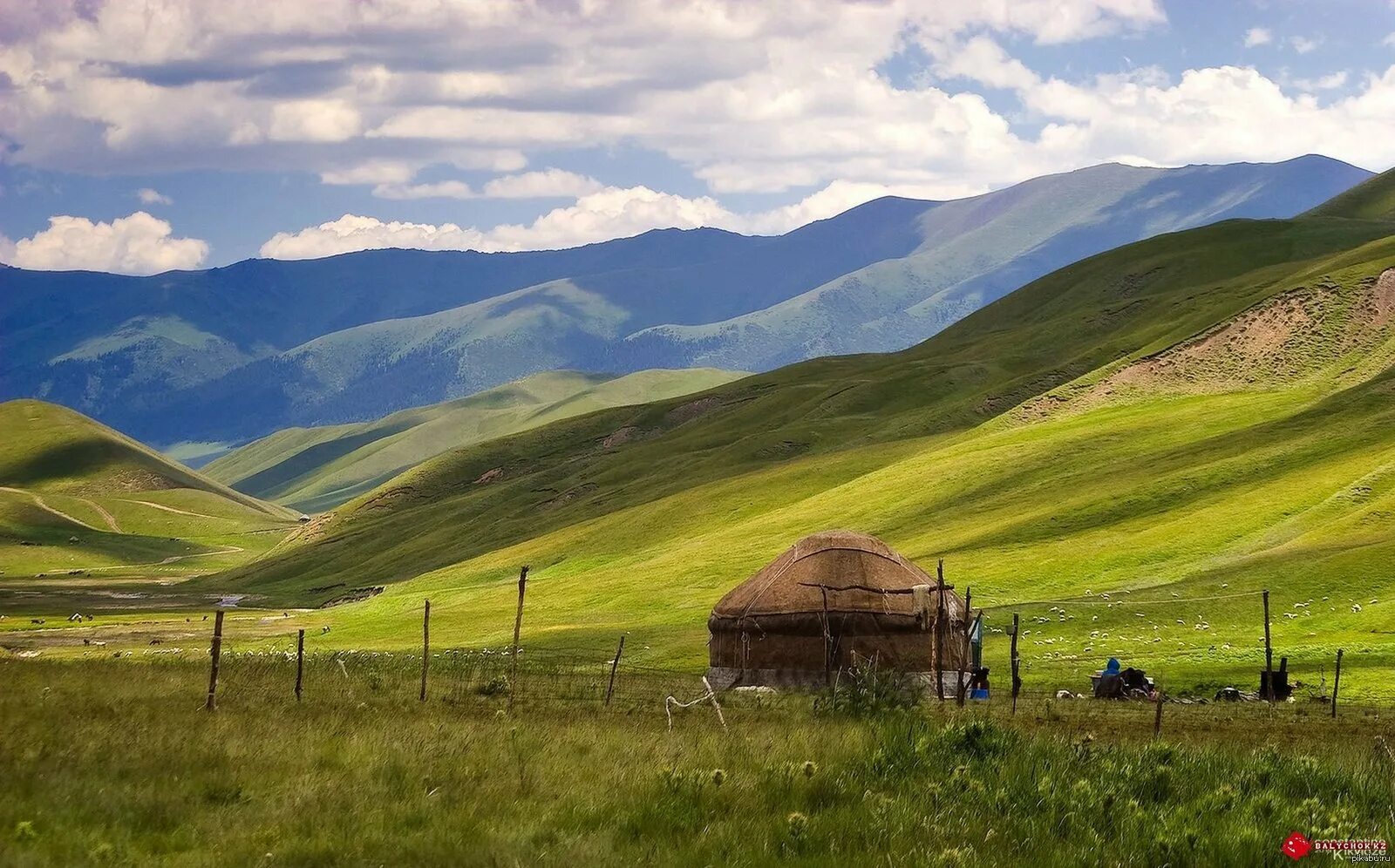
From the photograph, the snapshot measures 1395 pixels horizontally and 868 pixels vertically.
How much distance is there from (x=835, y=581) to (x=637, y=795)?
29.7m

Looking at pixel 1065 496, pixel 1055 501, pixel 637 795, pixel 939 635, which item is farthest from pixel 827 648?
pixel 1065 496

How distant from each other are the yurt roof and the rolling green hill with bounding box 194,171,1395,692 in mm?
7316

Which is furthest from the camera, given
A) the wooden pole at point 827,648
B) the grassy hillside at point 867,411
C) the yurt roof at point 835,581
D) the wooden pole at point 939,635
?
the grassy hillside at point 867,411

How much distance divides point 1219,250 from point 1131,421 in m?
101

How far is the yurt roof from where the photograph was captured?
42.8 meters

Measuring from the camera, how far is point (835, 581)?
43594 millimetres

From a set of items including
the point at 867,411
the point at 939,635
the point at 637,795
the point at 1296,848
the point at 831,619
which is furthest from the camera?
the point at 867,411

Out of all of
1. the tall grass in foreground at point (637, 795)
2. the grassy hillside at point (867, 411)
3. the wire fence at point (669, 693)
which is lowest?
the wire fence at point (669, 693)

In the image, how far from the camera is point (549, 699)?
32.7 metres

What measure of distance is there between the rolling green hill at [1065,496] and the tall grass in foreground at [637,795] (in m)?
29.1

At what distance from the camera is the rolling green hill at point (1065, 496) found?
187 feet

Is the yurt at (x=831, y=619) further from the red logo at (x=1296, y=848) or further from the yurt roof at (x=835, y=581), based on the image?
the red logo at (x=1296, y=848)

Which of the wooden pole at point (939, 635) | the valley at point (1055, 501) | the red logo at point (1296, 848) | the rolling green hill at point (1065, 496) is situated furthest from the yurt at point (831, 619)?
the red logo at point (1296, 848)

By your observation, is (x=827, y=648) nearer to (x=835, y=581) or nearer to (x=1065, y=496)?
(x=835, y=581)
